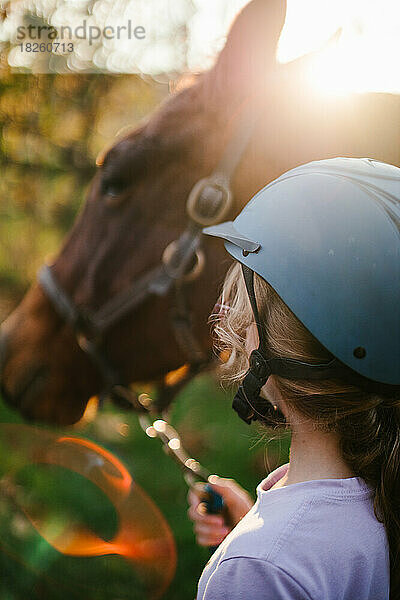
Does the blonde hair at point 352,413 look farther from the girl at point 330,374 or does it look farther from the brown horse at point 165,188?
the brown horse at point 165,188

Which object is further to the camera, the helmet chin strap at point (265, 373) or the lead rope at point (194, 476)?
the lead rope at point (194, 476)

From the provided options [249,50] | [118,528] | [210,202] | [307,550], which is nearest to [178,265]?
[210,202]

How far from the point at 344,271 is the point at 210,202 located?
1042 millimetres

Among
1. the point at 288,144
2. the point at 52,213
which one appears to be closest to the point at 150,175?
the point at 288,144

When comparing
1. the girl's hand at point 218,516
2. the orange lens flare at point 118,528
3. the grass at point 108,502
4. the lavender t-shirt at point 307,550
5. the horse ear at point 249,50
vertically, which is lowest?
the grass at point 108,502

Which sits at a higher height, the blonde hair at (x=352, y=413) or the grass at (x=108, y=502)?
the blonde hair at (x=352, y=413)

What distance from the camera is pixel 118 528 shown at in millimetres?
3053

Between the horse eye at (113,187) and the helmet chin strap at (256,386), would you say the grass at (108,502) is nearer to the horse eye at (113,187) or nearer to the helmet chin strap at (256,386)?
the helmet chin strap at (256,386)

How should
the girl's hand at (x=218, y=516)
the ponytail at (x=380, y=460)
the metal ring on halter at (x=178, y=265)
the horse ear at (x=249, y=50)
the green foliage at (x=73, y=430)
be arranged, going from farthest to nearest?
the green foliage at (x=73, y=430)
the metal ring on halter at (x=178, y=265)
the horse ear at (x=249, y=50)
the girl's hand at (x=218, y=516)
the ponytail at (x=380, y=460)

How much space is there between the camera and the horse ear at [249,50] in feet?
6.64

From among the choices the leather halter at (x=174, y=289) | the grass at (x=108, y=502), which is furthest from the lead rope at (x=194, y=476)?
the leather halter at (x=174, y=289)

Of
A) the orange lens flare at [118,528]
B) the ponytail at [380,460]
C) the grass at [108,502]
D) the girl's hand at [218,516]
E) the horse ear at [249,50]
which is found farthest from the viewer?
the grass at [108,502]

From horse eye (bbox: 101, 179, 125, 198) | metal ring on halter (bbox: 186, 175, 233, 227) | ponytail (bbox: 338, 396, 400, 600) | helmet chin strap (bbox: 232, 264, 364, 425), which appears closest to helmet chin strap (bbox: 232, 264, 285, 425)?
helmet chin strap (bbox: 232, 264, 364, 425)

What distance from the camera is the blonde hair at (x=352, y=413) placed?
108cm
